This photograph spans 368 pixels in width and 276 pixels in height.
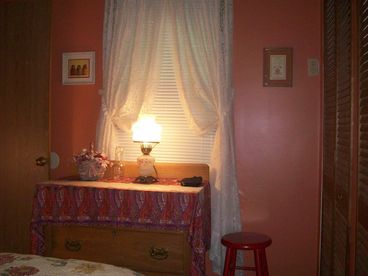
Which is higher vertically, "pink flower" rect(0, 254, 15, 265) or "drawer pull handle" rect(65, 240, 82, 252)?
"pink flower" rect(0, 254, 15, 265)

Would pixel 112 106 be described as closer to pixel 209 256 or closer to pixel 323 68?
pixel 209 256

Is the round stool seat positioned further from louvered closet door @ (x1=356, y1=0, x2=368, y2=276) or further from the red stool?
louvered closet door @ (x1=356, y1=0, x2=368, y2=276)

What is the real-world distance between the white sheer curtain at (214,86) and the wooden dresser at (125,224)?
25 cm

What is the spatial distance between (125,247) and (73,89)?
1429mm

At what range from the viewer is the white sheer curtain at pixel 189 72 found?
2.81 meters

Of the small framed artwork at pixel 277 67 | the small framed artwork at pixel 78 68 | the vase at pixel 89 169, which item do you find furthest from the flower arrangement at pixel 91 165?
the small framed artwork at pixel 277 67

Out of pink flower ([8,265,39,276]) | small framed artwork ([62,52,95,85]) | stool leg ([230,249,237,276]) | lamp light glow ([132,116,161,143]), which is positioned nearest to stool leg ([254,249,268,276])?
stool leg ([230,249,237,276])

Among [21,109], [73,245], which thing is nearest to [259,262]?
[73,245]

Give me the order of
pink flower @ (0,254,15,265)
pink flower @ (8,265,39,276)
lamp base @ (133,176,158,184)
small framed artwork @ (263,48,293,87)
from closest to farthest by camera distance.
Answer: pink flower @ (8,265,39,276), pink flower @ (0,254,15,265), lamp base @ (133,176,158,184), small framed artwork @ (263,48,293,87)

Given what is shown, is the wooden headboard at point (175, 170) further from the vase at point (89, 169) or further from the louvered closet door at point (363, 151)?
the louvered closet door at point (363, 151)

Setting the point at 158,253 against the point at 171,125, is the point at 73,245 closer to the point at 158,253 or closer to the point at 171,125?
the point at 158,253

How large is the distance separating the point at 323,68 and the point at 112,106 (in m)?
1.61

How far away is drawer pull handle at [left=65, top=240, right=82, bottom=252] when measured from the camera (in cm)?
253

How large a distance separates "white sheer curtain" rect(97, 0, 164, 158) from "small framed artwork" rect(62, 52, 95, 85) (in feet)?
0.46
